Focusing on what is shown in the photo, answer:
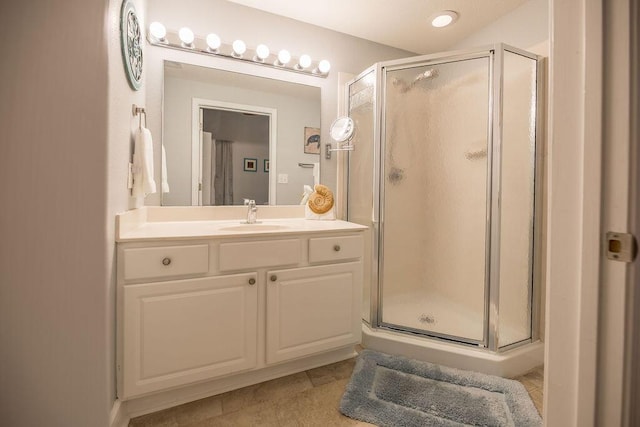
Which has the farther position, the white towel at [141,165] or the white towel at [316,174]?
the white towel at [316,174]

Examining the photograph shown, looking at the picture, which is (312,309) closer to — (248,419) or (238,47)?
(248,419)

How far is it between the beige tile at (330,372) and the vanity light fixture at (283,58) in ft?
6.63

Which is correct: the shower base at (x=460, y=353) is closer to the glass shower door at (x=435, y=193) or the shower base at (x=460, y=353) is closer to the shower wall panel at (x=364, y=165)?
the glass shower door at (x=435, y=193)

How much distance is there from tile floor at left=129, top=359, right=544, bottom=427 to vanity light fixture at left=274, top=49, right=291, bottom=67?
2.03m

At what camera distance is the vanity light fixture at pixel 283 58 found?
6.46ft

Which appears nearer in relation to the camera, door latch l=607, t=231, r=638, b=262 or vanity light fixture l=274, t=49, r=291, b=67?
door latch l=607, t=231, r=638, b=262

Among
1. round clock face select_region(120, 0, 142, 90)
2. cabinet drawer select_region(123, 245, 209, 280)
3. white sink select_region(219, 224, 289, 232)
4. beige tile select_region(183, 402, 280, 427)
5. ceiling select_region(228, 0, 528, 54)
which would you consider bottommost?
beige tile select_region(183, 402, 280, 427)

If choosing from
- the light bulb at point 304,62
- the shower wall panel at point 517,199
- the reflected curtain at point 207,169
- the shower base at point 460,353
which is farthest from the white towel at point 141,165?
the shower wall panel at point 517,199

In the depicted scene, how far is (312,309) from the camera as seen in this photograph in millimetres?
1507

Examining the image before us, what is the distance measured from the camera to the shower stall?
1.65m

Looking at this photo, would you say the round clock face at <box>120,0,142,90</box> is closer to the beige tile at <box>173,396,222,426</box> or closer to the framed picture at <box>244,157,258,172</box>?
the framed picture at <box>244,157,258,172</box>

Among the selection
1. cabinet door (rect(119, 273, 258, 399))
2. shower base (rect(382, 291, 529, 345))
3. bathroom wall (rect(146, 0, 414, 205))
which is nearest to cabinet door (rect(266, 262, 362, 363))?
cabinet door (rect(119, 273, 258, 399))

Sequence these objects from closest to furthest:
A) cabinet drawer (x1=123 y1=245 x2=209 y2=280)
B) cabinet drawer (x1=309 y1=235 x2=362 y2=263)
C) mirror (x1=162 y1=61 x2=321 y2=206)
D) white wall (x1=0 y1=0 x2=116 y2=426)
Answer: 1. white wall (x1=0 y1=0 x2=116 y2=426)
2. cabinet drawer (x1=123 y1=245 x2=209 y2=280)
3. cabinet drawer (x1=309 y1=235 x2=362 y2=263)
4. mirror (x1=162 y1=61 x2=321 y2=206)

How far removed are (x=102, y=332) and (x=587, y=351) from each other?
1391mm
